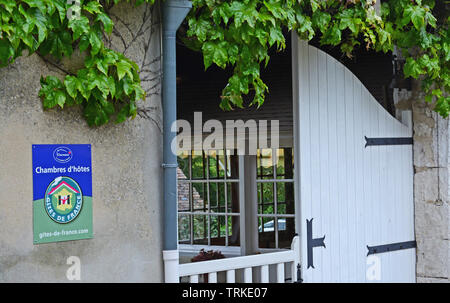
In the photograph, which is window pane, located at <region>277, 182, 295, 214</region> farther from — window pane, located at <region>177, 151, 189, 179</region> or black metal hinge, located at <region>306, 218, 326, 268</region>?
black metal hinge, located at <region>306, 218, 326, 268</region>

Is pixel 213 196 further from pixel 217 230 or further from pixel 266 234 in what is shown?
pixel 266 234

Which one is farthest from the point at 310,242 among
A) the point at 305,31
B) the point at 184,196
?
the point at 184,196

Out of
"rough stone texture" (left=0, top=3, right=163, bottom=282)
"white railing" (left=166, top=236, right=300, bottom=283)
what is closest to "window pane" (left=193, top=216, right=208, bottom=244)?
"white railing" (left=166, top=236, right=300, bottom=283)

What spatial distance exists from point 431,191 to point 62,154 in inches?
128

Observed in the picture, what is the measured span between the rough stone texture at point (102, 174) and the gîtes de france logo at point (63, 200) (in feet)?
0.34

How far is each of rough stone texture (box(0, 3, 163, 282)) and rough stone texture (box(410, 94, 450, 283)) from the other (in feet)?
8.62

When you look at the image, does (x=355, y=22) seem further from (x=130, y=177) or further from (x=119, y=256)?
(x=119, y=256)

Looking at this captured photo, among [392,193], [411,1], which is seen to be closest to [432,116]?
[392,193]

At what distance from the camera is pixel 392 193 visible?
5.23 meters

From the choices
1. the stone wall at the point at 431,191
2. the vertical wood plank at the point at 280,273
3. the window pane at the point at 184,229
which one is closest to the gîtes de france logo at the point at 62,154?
the vertical wood plank at the point at 280,273

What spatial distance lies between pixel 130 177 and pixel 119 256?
436 mm

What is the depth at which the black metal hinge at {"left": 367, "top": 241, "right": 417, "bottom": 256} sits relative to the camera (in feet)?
16.7

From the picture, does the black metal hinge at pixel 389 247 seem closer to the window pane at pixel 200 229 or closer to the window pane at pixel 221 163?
the window pane at pixel 221 163

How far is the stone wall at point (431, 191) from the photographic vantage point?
520 centimetres
